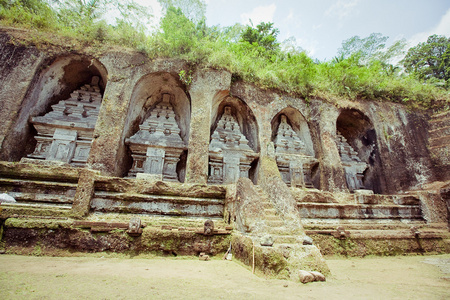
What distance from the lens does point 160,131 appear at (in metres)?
8.36

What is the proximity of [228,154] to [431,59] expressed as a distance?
Result: 14.2 metres

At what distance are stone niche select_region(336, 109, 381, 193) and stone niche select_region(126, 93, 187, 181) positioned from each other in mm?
6998

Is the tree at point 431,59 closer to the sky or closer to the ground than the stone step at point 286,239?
closer to the sky

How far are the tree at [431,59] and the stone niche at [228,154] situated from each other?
1083cm

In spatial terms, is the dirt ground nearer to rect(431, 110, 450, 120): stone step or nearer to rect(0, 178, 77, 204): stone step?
rect(0, 178, 77, 204): stone step

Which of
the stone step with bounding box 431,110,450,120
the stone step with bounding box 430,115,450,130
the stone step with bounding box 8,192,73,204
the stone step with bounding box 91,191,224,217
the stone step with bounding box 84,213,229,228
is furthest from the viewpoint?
the stone step with bounding box 431,110,450,120

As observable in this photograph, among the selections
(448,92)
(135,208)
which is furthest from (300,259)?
(448,92)

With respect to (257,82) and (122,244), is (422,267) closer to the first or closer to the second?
(122,244)

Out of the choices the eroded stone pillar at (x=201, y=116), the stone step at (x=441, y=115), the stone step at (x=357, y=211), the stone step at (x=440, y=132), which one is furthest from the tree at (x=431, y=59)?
the eroded stone pillar at (x=201, y=116)

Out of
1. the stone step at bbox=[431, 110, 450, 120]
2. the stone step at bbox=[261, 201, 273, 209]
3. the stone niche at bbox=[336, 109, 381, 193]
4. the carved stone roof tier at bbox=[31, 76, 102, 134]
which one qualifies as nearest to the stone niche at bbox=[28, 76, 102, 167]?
the carved stone roof tier at bbox=[31, 76, 102, 134]

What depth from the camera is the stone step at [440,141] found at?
8.48 m

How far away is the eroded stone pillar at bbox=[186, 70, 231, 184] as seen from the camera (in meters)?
6.62

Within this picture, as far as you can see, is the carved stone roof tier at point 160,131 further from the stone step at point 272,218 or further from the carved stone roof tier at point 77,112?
the stone step at point 272,218

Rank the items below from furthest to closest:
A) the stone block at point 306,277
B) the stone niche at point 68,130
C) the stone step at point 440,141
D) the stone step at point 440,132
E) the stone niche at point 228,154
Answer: the stone step at point 440,132
the stone step at point 440,141
the stone niche at point 228,154
the stone niche at point 68,130
the stone block at point 306,277
